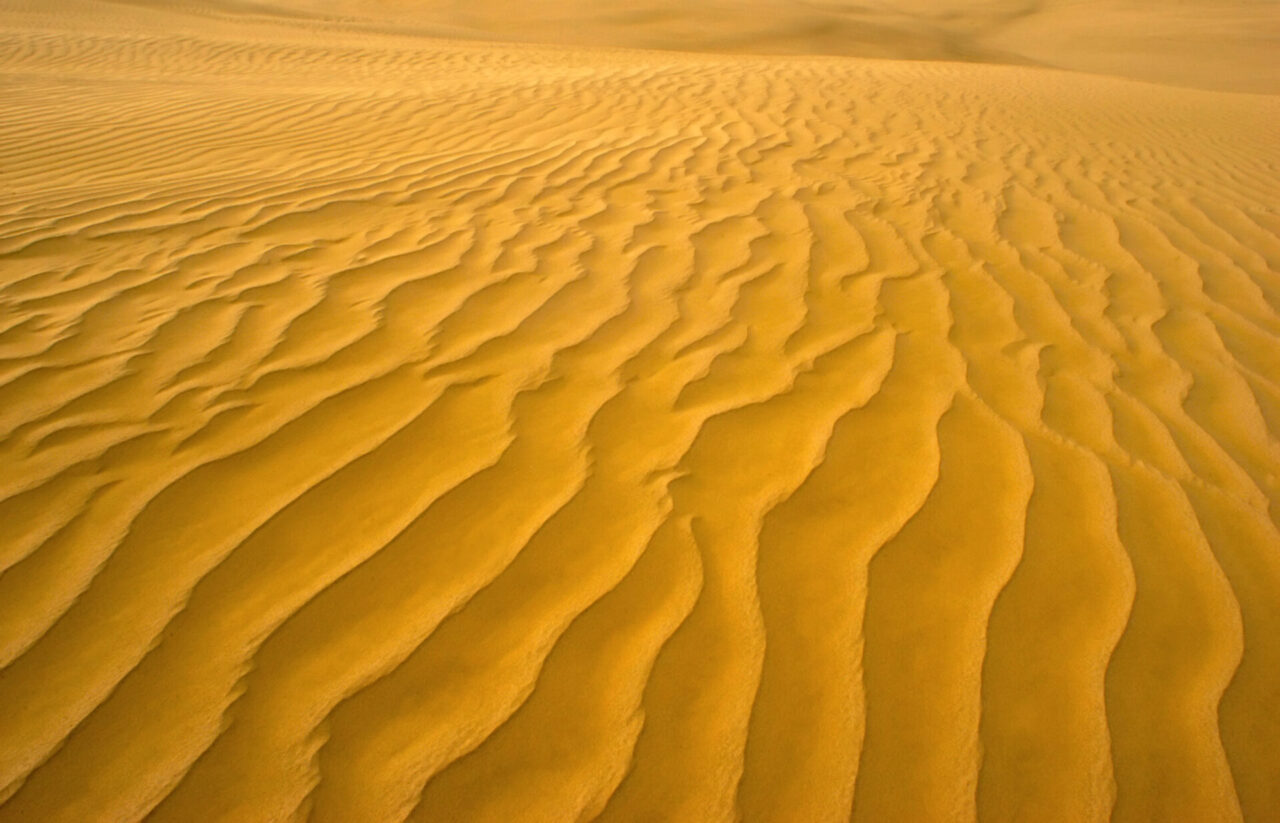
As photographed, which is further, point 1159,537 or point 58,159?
point 58,159

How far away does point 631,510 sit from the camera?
1923 millimetres

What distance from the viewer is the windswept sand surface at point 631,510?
142cm

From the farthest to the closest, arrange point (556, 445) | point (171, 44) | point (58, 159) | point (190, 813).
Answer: point (171, 44) < point (58, 159) < point (556, 445) < point (190, 813)

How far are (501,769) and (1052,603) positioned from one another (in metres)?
1.10

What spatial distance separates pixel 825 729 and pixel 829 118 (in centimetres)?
571

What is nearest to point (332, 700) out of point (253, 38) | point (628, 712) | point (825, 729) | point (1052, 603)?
point (628, 712)

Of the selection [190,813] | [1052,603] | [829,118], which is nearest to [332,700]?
[190,813]

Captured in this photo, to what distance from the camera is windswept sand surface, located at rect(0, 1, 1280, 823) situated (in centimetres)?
142

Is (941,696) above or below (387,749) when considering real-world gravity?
below

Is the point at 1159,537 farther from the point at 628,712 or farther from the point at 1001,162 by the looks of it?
the point at 1001,162

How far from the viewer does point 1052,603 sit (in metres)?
1.73

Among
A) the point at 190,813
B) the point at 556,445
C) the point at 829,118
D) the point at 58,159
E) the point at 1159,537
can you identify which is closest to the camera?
the point at 190,813

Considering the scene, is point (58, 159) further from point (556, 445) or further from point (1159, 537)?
point (1159, 537)

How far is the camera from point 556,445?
2137 mm
